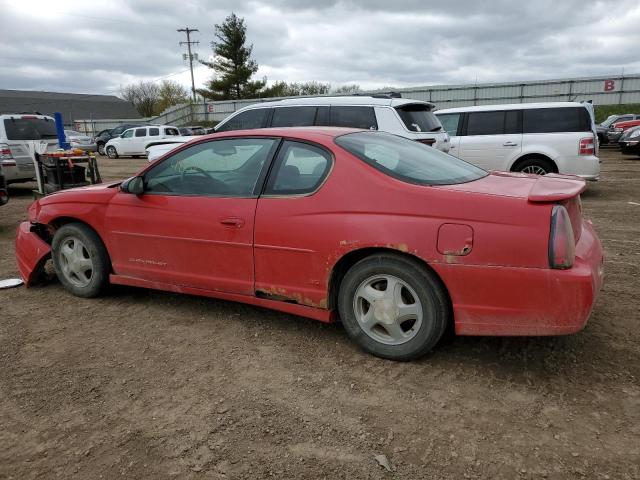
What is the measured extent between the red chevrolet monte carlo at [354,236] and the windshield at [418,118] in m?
3.91

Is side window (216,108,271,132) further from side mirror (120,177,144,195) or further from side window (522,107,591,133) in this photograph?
side window (522,107,591,133)

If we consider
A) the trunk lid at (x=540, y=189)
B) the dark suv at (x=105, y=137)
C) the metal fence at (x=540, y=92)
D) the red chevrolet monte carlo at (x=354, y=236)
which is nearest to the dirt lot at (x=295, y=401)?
the red chevrolet monte carlo at (x=354, y=236)

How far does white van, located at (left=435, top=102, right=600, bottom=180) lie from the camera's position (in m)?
8.79

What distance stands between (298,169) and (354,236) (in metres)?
0.69

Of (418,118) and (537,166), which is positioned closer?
(418,118)

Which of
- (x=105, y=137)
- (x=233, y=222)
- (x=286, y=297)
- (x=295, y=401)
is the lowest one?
(x=295, y=401)

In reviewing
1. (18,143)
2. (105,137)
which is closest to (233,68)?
(105,137)

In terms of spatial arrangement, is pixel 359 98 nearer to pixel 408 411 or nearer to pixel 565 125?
pixel 565 125

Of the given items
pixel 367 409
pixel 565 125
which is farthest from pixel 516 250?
pixel 565 125

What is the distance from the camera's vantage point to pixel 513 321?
272cm

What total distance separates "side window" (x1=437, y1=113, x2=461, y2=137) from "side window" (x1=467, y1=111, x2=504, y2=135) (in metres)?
0.25

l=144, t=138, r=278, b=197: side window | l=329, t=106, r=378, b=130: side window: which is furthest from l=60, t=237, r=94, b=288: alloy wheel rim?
l=329, t=106, r=378, b=130: side window

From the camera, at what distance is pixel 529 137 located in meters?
9.13

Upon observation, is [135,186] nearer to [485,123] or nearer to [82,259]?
[82,259]
